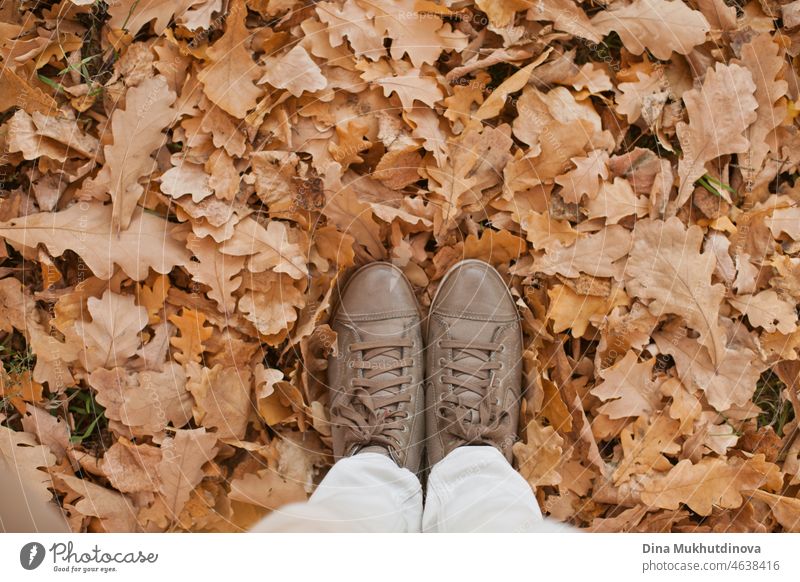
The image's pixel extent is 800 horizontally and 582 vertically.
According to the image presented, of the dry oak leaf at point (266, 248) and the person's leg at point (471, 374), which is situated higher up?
the dry oak leaf at point (266, 248)

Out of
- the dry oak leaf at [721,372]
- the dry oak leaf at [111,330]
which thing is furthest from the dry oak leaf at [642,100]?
the dry oak leaf at [111,330]

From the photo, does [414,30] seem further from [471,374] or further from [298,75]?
[471,374]

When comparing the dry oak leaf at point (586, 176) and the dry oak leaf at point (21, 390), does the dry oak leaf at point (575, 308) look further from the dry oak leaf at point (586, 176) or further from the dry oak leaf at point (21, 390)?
the dry oak leaf at point (21, 390)

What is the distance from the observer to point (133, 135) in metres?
1.30

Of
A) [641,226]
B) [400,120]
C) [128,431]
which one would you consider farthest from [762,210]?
[128,431]

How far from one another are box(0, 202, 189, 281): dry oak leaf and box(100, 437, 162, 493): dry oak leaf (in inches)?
13.5

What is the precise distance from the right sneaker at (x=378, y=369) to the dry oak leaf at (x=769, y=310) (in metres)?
0.67

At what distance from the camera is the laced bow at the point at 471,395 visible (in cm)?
137

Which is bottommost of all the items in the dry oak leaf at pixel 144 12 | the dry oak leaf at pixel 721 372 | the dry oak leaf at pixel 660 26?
the dry oak leaf at pixel 721 372

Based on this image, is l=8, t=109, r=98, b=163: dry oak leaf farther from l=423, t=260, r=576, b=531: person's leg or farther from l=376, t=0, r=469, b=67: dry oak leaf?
l=423, t=260, r=576, b=531: person's leg

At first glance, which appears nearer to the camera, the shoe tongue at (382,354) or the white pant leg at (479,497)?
the white pant leg at (479,497)

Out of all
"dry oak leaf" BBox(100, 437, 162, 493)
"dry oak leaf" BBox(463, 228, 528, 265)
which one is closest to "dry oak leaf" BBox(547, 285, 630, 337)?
"dry oak leaf" BBox(463, 228, 528, 265)

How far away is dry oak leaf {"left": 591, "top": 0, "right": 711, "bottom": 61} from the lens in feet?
4.28

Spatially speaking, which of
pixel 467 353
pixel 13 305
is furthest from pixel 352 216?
pixel 13 305
